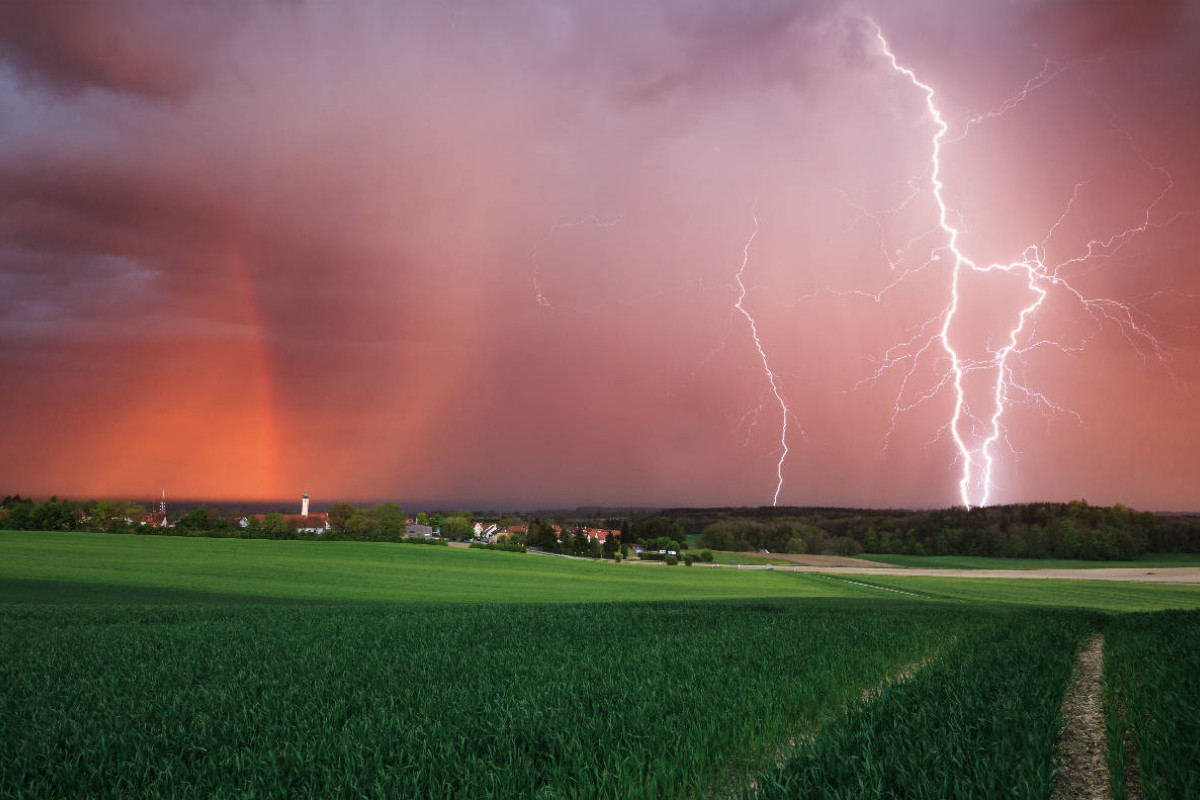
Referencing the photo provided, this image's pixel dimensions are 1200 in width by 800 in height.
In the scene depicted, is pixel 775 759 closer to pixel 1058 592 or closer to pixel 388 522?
pixel 1058 592

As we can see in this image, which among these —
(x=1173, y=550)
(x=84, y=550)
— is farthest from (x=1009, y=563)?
(x=84, y=550)

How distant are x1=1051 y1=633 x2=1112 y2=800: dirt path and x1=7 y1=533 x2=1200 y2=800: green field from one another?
20 centimetres

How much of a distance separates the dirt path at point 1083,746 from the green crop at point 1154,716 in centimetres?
17

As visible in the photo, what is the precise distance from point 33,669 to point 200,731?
6.83m

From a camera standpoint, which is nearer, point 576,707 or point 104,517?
point 576,707

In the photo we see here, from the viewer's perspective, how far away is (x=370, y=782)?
175 inches

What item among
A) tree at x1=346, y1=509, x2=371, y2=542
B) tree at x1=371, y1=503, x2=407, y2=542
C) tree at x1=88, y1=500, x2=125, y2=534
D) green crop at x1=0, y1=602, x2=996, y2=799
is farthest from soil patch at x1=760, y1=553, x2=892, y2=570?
tree at x1=88, y1=500, x2=125, y2=534

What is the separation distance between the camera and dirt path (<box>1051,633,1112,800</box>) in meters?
4.63

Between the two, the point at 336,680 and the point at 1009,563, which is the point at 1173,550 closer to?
the point at 1009,563

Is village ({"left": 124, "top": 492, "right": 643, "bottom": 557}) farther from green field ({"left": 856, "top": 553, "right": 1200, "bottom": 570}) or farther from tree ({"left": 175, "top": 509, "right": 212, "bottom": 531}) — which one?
green field ({"left": 856, "top": 553, "right": 1200, "bottom": 570})

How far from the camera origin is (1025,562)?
92438 mm

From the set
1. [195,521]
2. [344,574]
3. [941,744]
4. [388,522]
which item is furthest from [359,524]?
[941,744]

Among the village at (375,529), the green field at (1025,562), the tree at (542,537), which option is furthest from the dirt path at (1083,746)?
the tree at (542,537)

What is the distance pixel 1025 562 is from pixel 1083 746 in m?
108
